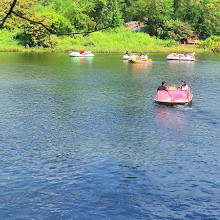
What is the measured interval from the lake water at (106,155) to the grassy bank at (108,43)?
56.6m

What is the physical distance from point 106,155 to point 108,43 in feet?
279

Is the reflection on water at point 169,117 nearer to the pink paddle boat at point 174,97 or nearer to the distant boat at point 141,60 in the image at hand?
the pink paddle boat at point 174,97

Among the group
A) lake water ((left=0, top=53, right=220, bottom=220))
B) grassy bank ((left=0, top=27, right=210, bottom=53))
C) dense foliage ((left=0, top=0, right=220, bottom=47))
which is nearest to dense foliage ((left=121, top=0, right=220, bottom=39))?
dense foliage ((left=0, top=0, right=220, bottom=47))

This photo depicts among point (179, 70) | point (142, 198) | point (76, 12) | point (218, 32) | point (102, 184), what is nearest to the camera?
point (142, 198)

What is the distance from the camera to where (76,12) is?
10606 cm

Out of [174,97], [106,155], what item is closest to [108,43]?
[174,97]

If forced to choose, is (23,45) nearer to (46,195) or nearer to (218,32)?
(218,32)

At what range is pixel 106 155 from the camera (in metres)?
19.1

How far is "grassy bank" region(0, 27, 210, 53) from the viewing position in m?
92.5

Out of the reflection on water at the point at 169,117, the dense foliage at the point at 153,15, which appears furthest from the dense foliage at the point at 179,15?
the reflection on water at the point at 169,117

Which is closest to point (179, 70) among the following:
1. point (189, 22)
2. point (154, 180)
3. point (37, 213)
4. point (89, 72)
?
point (89, 72)

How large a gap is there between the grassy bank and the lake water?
56.6 metres

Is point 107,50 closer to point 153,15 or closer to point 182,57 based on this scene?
point 182,57

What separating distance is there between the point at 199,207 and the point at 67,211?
4807 mm
